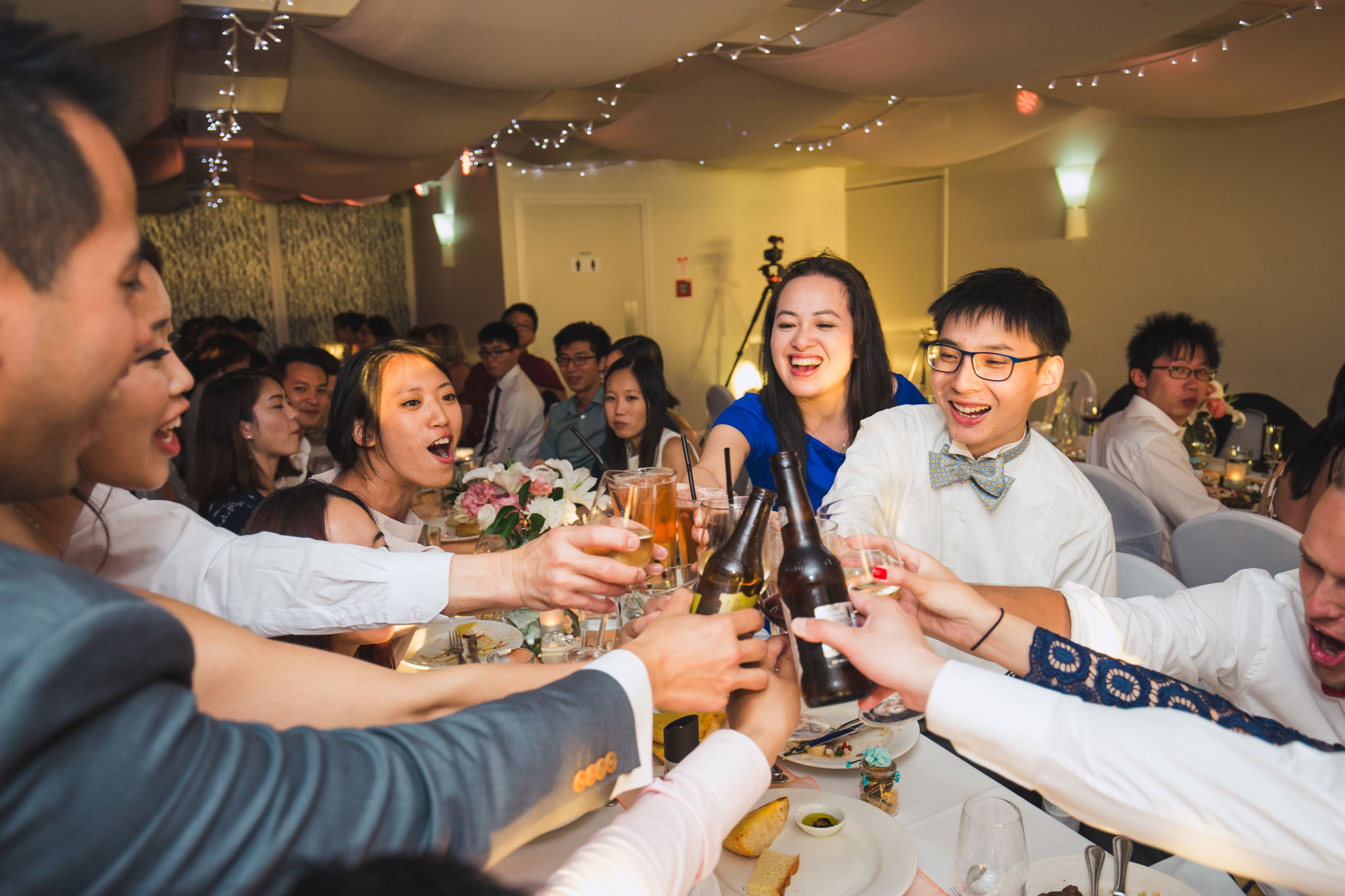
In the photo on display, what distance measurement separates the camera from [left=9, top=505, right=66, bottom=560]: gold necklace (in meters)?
1.12

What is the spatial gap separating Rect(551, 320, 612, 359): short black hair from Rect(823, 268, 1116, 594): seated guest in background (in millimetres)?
3405

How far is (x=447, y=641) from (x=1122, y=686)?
5.27 feet

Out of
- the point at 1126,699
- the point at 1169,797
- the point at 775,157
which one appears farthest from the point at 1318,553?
the point at 775,157

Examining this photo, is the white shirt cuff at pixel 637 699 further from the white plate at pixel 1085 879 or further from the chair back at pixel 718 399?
the chair back at pixel 718 399

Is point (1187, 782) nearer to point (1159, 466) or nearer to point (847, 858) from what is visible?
point (847, 858)

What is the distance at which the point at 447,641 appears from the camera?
7.43ft

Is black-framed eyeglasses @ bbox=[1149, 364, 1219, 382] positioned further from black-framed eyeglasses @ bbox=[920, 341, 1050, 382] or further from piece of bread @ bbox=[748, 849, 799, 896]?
piece of bread @ bbox=[748, 849, 799, 896]

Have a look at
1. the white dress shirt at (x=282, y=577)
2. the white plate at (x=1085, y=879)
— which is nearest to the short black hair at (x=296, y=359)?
the white dress shirt at (x=282, y=577)

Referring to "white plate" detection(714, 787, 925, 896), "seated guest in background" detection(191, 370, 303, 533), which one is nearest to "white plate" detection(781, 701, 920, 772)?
"white plate" detection(714, 787, 925, 896)

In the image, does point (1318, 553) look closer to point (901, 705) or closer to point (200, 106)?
point (901, 705)

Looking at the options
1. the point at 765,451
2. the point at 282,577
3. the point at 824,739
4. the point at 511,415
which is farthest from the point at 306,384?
the point at 824,739

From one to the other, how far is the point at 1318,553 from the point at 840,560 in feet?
2.21

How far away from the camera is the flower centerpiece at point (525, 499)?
7.63 feet

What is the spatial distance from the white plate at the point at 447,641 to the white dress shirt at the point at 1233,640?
1.34m
